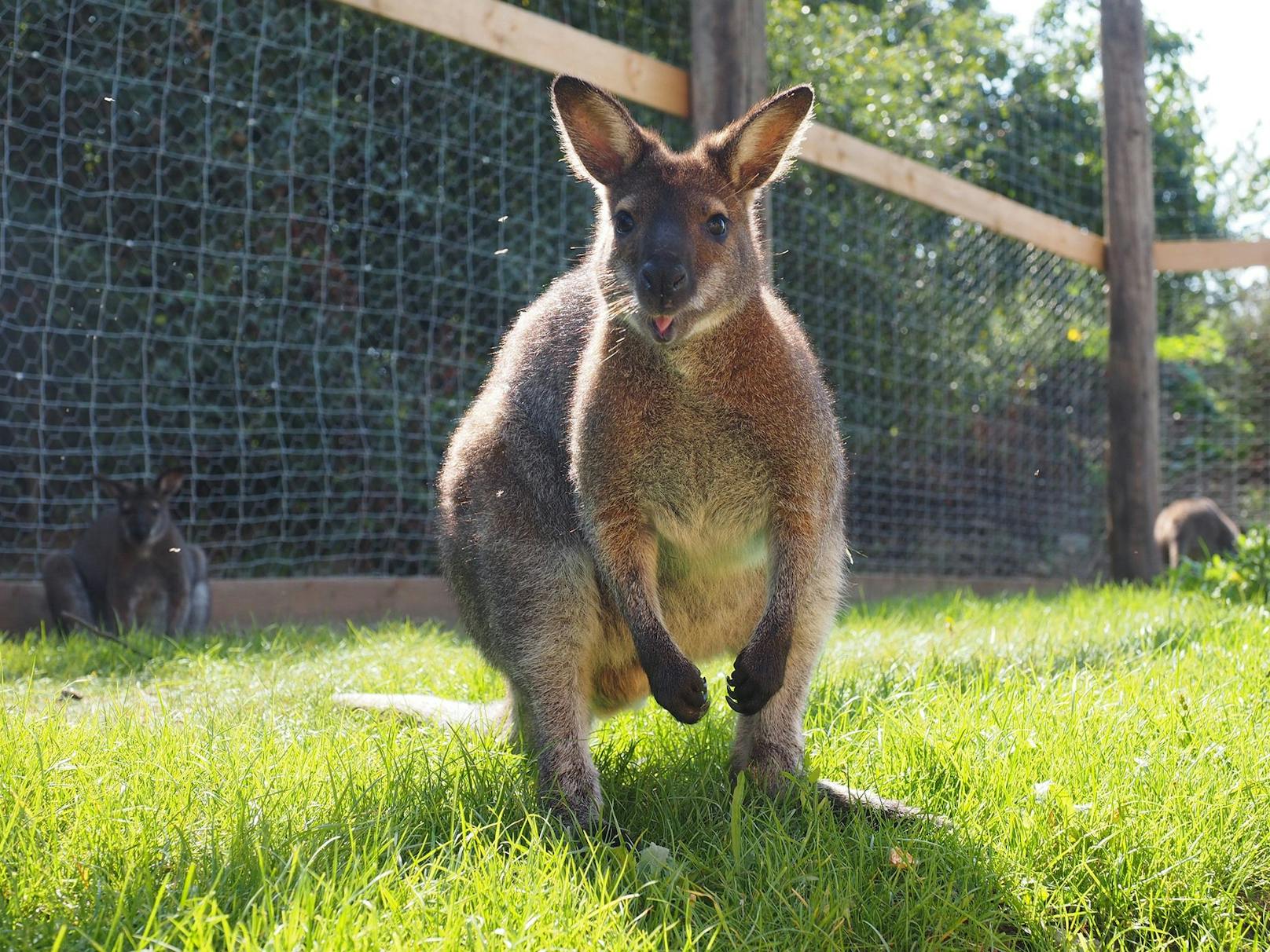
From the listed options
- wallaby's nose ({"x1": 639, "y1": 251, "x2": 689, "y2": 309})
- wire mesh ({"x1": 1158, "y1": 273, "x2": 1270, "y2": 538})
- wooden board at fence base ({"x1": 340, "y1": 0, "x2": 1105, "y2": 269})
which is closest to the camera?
wallaby's nose ({"x1": 639, "y1": 251, "x2": 689, "y2": 309})

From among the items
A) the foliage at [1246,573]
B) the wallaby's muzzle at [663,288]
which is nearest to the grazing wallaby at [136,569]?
the wallaby's muzzle at [663,288]

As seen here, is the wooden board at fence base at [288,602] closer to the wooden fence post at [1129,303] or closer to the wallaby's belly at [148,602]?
the wallaby's belly at [148,602]

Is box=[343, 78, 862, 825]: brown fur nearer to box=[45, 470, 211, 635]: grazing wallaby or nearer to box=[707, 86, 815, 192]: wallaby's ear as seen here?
box=[707, 86, 815, 192]: wallaby's ear

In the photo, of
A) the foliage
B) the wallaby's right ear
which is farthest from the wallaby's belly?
the foliage

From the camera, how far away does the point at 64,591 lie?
567 centimetres

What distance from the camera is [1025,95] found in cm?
1015

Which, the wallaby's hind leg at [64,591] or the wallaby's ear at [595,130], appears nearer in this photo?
the wallaby's ear at [595,130]

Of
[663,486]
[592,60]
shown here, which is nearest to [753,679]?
[663,486]

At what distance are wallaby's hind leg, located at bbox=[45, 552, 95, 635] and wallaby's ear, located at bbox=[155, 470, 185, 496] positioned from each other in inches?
21.6

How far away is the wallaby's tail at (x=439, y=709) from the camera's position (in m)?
3.13

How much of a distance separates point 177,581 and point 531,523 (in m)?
3.75

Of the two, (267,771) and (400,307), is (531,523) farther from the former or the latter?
(400,307)

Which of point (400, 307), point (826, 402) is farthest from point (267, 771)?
point (400, 307)

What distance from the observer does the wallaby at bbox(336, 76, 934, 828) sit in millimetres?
2691
